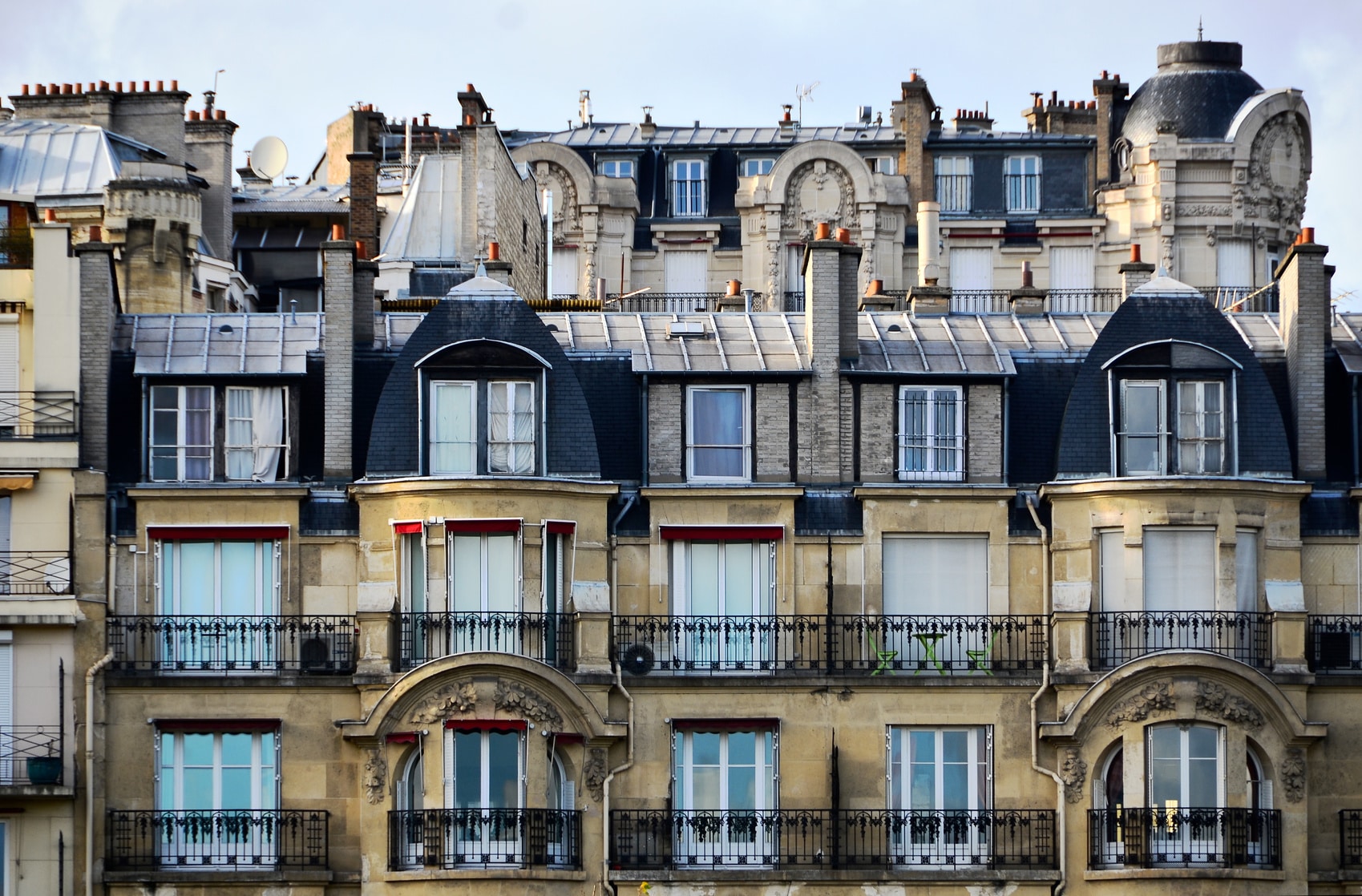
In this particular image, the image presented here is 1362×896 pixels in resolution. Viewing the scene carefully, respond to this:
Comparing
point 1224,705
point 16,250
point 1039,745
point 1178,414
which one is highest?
point 16,250

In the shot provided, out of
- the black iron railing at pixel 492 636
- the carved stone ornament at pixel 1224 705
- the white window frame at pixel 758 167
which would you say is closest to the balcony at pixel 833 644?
the black iron railing at pixel 492 636

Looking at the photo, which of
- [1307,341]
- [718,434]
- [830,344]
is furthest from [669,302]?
[1307,341]

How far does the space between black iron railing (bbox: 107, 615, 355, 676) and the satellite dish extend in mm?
33200

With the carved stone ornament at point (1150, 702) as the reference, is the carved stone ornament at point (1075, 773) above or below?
below

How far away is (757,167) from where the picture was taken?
79812mm

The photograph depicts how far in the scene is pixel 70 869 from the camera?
4978cm

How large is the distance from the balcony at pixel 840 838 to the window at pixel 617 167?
31979 millimetres

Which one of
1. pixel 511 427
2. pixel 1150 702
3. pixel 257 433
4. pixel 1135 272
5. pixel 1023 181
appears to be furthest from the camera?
pixel 1023 181

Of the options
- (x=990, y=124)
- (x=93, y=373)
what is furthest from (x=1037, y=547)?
(x=990, y=124)

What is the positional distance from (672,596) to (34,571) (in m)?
10.1

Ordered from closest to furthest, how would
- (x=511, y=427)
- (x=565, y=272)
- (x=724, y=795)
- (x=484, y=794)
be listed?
(x=484, y=794)
(x=724, y=795)
(x=511, y=427)
(x=565, y=272)

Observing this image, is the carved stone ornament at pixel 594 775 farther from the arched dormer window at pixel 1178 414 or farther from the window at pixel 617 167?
the window at pixel 617 167

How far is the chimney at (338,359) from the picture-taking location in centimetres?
5197

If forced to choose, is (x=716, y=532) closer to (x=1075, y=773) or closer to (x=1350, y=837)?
(x=1075, y=773)
